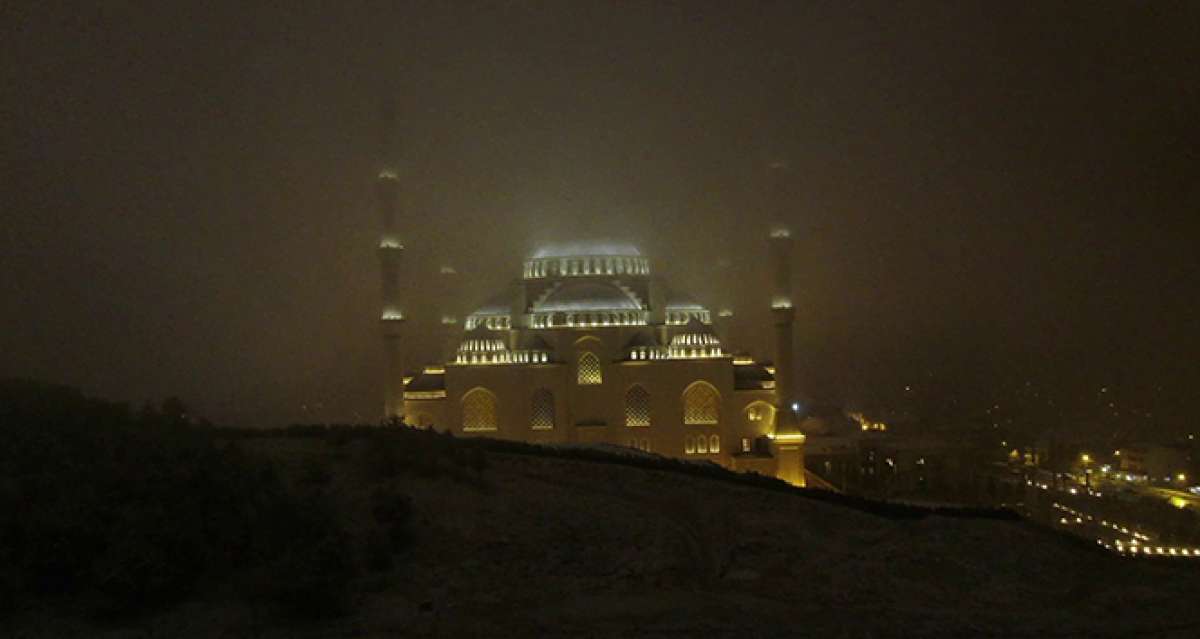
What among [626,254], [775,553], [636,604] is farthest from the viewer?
[626,254]

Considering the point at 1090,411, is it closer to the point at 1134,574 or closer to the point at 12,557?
the point at 1134,574

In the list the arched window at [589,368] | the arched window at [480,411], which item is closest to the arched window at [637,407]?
the arched window at [589,368]

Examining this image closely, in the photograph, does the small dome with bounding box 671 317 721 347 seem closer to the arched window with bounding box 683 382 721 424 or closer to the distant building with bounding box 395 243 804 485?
the distant building with bounding box 395 243 804 485

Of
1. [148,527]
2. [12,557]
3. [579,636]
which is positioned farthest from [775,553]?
[12,557]

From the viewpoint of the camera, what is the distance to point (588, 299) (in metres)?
34.0

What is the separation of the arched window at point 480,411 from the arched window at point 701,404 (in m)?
6.15

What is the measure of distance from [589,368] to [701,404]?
377cm

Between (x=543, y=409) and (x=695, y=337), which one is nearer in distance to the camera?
(x=543, y=409)

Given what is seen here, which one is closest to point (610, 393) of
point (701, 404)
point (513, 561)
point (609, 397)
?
point (609, 397)

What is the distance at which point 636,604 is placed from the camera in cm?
1177

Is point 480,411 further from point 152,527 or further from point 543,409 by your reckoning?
point 152,527

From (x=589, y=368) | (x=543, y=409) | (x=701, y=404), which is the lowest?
(x=543, y=409)

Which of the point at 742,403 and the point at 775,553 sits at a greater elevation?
the point at 742,403

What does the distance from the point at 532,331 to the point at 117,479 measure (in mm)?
22077
